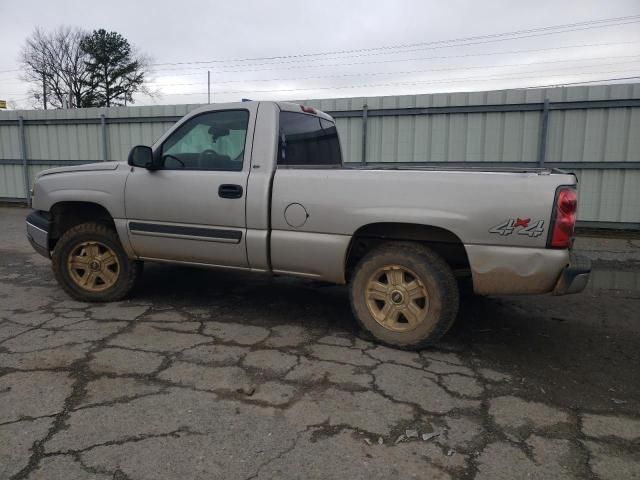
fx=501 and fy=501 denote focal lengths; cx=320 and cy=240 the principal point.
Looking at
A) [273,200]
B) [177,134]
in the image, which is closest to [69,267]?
[177,134]

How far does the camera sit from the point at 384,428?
106 inches

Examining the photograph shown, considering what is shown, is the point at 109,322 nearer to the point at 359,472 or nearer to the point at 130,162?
the point at 130,162

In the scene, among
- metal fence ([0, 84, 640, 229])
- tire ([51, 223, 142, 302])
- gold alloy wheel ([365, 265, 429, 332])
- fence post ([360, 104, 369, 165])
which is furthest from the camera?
fence post ([360, 104, 369, 165])

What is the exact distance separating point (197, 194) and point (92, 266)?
1.50m

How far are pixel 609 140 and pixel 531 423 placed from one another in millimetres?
7995

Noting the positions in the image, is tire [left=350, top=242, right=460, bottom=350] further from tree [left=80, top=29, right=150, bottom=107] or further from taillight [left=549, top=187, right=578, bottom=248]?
tree [left=80, top=29, right=150, bottom=107]

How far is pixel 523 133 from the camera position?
948 centimetres

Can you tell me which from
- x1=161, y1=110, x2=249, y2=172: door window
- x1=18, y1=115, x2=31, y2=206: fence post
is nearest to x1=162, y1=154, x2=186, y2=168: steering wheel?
x1=161, y1=110, x2=249, y2=172: door window

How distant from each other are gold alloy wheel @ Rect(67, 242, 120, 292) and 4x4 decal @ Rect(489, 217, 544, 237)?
3.56 m

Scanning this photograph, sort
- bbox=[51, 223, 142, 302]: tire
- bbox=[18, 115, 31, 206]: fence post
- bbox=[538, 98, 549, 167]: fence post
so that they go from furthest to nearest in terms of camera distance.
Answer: bbox=[18, 115, 31, 206]: fence post
bbox=[538, 98, 549, 167]: fence post
bbox=[51, 223, 142, 302]: tire

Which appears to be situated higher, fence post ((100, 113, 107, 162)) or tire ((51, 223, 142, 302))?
fence post ((100, 113, 107, 162))

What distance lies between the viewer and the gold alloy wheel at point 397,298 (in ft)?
12.4

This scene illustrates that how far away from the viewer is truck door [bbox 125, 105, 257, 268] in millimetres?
4191

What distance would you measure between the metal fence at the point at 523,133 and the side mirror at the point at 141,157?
6600mm
